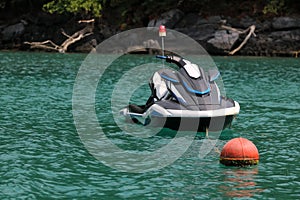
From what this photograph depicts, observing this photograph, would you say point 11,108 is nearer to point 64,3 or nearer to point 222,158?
point 222,158

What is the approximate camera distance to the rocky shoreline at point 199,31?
37156mm

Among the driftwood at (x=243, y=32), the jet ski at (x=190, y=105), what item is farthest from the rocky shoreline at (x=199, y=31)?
the jet ski at (x=190, y=105)

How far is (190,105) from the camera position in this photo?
12648 mm

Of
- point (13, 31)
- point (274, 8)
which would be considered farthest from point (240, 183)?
point (13, 31)

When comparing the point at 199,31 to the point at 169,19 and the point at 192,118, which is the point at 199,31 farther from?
the point at 192,118

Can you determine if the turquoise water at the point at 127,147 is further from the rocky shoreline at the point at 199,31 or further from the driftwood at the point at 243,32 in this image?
the rocky shoreline at the point at 199,31

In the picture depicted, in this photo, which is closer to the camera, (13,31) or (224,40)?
(224,40)

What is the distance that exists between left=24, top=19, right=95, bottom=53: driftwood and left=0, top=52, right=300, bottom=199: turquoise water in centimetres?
1950

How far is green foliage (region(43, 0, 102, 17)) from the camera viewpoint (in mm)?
43062

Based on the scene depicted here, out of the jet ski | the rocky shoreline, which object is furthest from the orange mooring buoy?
the rocky shoreline

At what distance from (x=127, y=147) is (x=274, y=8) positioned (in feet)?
97.5

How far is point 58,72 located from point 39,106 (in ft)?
35.8

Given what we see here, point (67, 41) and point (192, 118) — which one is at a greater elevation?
point (67, 41)

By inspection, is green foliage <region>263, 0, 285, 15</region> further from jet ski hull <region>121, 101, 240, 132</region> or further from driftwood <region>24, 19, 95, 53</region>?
jet ski hull <region>121, 101, 240, 132</region>
